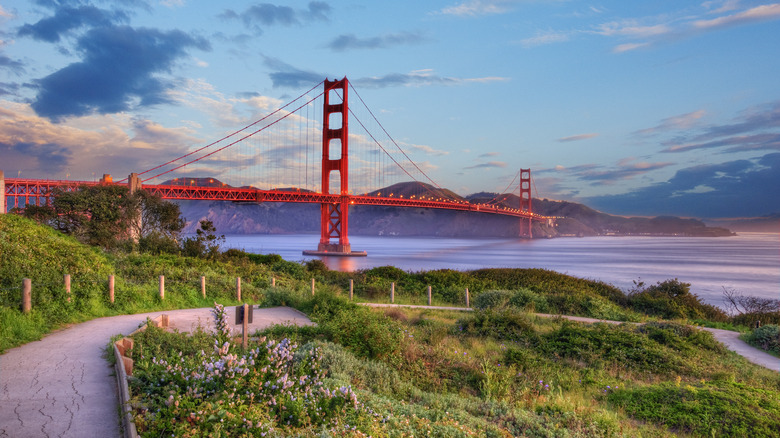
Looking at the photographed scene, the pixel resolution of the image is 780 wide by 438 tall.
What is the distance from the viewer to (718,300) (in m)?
33.9

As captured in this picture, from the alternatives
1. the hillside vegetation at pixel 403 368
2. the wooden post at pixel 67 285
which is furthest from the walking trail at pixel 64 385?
the wooden post at pixel 67 285

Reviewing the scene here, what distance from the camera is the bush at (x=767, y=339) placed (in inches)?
521

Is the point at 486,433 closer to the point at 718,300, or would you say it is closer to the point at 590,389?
the point at 590,389

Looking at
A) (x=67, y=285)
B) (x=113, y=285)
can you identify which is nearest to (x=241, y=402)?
(x=67, y=285)

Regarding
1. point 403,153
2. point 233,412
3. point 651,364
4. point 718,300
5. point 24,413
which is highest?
point 403,153

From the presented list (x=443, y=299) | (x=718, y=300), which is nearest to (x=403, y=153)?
(x=718, y=300)

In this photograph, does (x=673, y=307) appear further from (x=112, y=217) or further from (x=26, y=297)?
(x=112, y=217)

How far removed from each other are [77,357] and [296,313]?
6.49 m

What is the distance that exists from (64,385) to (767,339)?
675 inches

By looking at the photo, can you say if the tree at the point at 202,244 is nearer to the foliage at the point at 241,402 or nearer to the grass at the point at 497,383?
the grass at the point at 497,383

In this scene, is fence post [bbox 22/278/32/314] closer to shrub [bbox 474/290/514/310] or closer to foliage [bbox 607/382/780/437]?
foliage [bbox 607/382/780/437]

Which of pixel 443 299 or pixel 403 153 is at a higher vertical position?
pixel 403 153

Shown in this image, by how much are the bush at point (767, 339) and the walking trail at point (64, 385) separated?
1.41 m

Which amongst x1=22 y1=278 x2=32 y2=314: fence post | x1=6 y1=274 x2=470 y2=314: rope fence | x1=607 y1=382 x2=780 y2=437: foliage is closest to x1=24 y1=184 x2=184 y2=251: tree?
x1=6 y1=274 x2=470 y2=314: rope fence
